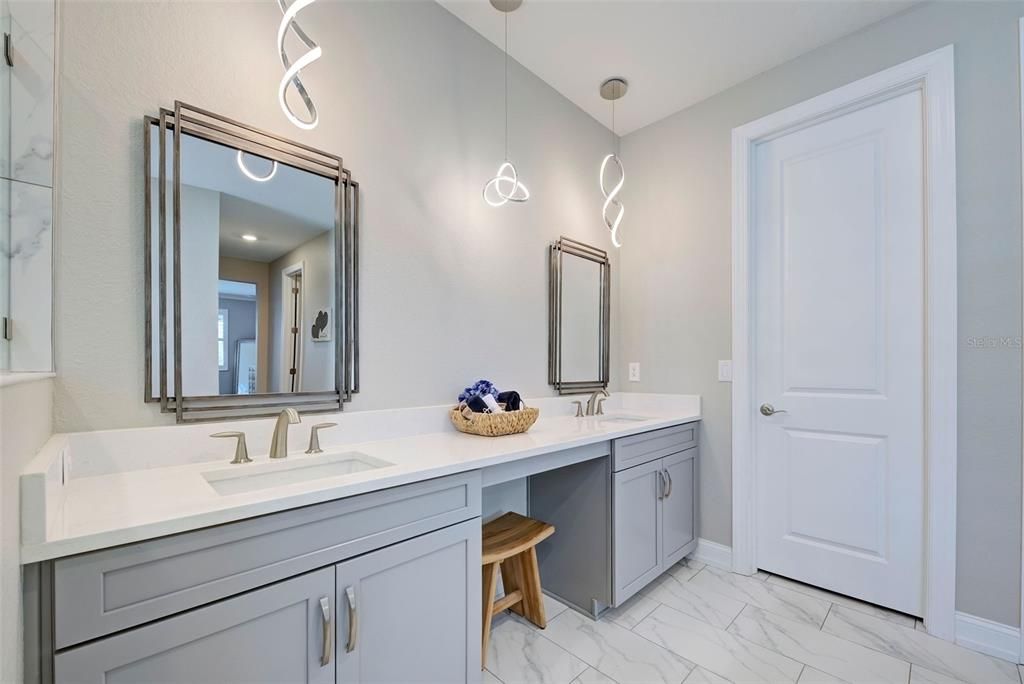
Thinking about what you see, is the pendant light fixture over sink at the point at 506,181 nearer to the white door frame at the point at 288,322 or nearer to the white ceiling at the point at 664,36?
the white ceiling at the point at 664,36

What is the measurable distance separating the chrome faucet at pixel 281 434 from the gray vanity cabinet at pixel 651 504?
125cm

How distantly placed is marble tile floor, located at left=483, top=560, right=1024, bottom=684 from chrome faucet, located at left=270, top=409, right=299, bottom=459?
3.47ft

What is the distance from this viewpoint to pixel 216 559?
2.93 feet

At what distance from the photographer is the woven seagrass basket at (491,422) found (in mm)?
1760

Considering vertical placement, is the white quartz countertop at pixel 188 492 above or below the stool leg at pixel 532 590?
above

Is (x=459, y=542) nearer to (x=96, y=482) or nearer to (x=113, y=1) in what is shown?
(x=96, y=482)

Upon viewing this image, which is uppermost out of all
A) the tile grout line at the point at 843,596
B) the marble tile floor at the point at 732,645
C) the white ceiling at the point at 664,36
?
the white ceiling at the point at 664,36

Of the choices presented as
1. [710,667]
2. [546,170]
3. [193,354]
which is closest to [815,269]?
[546,170]

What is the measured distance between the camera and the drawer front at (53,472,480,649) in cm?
77

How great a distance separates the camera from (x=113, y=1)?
1.20 m

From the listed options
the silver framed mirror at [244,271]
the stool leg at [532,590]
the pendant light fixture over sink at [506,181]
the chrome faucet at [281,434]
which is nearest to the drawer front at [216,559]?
the chrome faucet at [281,434]

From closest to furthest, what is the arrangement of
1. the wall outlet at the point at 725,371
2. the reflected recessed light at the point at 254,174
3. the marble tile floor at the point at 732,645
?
1. the reflected recessed light at the point at 254,174
2. the marble tile floor at the point at 732,645
3. the wall outlet at the point at 725,371

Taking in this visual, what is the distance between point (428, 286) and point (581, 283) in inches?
42.7

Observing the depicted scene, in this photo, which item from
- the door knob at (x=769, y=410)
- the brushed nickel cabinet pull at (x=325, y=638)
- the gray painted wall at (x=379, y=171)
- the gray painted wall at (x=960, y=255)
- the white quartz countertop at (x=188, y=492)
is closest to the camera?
the white quartz countertop at (x=188, y=492)
